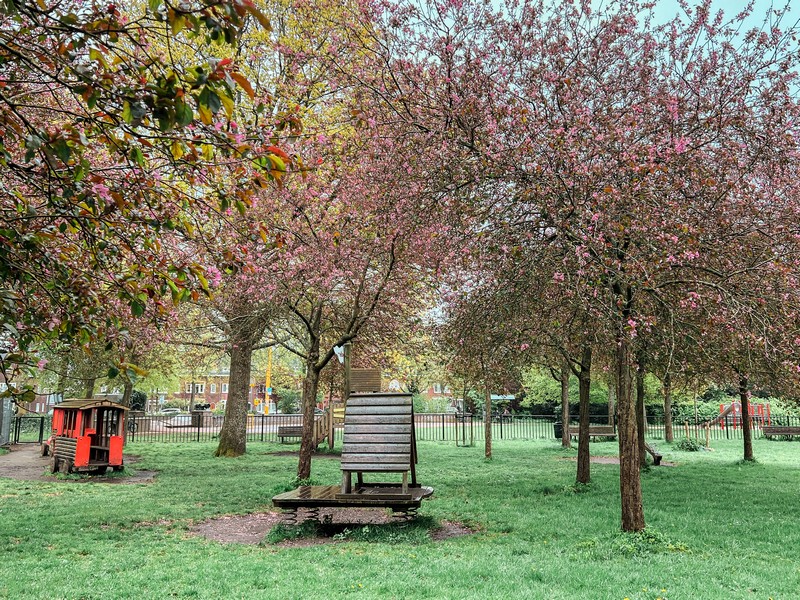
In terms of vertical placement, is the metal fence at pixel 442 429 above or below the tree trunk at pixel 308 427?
below

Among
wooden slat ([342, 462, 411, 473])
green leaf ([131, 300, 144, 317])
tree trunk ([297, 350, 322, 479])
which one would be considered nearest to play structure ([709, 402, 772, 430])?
tree trunk ([297, 350, 322, 479])

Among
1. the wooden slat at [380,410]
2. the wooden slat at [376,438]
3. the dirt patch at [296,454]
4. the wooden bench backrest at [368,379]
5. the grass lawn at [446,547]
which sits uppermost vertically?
the wooden bench backrest at [368,379]

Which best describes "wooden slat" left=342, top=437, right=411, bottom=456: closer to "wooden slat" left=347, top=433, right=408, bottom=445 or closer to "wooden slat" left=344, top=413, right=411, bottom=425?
"wooden slat" left=347, top=433, right=408, bottom=445

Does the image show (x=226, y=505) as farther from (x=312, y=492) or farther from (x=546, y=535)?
(x=546, y=535)

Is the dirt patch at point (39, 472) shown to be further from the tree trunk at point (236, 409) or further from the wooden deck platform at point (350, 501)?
the wooden deck platform at point (350, 501)

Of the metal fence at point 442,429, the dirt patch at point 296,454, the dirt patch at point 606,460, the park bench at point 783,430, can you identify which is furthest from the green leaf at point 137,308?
the park bench at point 783,430

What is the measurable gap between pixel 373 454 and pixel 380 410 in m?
0.64

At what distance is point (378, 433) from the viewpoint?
841 centimetres

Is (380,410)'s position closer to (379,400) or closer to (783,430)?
(379,400)

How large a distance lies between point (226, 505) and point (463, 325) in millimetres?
5142

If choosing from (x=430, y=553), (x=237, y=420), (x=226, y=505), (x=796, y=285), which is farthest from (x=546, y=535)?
(x=237, y=420)

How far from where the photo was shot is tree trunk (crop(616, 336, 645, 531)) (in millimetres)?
7543

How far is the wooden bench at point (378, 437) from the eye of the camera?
810 centimetres

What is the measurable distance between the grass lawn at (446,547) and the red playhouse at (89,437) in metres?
1.39
